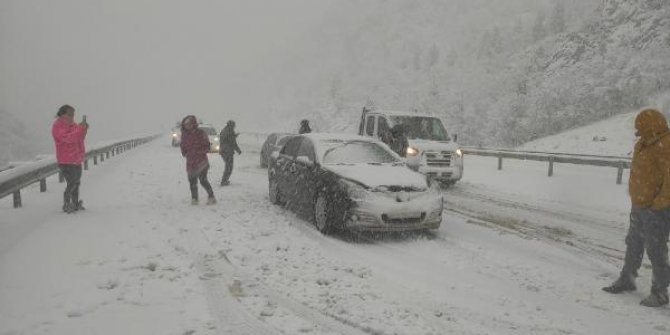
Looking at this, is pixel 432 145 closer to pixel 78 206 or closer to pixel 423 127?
pixel 423 127

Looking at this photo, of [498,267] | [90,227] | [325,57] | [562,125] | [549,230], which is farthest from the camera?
[325,57]

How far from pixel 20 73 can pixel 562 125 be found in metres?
214

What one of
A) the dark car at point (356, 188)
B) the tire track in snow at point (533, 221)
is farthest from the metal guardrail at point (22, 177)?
the tire track in snow at point (533, 221)

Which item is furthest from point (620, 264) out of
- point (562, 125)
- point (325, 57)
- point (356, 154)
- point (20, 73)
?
point (20, 73)

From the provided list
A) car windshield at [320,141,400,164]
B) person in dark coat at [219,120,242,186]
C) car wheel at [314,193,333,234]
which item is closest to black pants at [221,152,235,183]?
person in dark coat at [219,120,242,186]

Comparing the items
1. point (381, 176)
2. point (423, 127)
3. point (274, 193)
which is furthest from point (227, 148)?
point (381, 176)

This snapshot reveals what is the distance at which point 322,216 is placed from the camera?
7.97 meters

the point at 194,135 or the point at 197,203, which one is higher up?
the point at 194,135

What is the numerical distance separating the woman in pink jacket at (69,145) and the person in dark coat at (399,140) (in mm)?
6780

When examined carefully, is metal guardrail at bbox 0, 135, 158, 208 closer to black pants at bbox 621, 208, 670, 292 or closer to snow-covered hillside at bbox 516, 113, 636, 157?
black pants at bbox 621, 208, 670, 292

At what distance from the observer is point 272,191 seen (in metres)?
10.7

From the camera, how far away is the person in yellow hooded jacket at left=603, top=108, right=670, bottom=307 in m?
5.03

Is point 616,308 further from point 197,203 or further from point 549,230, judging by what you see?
point 197,203

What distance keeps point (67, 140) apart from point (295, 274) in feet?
18.1
